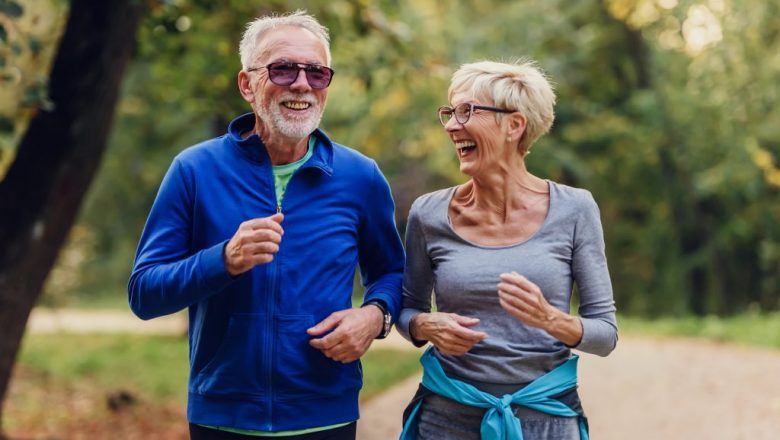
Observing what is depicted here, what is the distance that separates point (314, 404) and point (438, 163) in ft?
48.8

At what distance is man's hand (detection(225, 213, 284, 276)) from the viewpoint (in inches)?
112

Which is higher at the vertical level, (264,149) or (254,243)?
(264,149)

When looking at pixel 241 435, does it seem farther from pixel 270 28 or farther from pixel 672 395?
pixel 672 395

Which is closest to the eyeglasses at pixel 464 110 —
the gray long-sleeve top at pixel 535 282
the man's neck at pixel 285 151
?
the gray long-sleeve top at pixel 535 282

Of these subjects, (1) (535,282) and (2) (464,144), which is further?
(2) (464,144)

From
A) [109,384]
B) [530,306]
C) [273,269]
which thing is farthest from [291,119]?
[109,384]

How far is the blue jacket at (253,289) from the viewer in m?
3.12

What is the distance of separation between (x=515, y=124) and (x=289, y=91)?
65 centimetres

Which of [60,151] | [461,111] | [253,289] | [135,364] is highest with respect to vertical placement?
[60,151]

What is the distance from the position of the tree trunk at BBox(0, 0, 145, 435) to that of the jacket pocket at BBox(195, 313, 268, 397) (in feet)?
11.6

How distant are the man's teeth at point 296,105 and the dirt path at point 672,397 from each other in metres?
5.20

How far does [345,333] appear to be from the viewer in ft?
10.2

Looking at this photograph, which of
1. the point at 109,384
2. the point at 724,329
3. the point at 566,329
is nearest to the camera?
the point at 566,329

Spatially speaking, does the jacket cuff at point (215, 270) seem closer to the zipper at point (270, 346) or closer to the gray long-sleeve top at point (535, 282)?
the zipper at point (270, 346)
